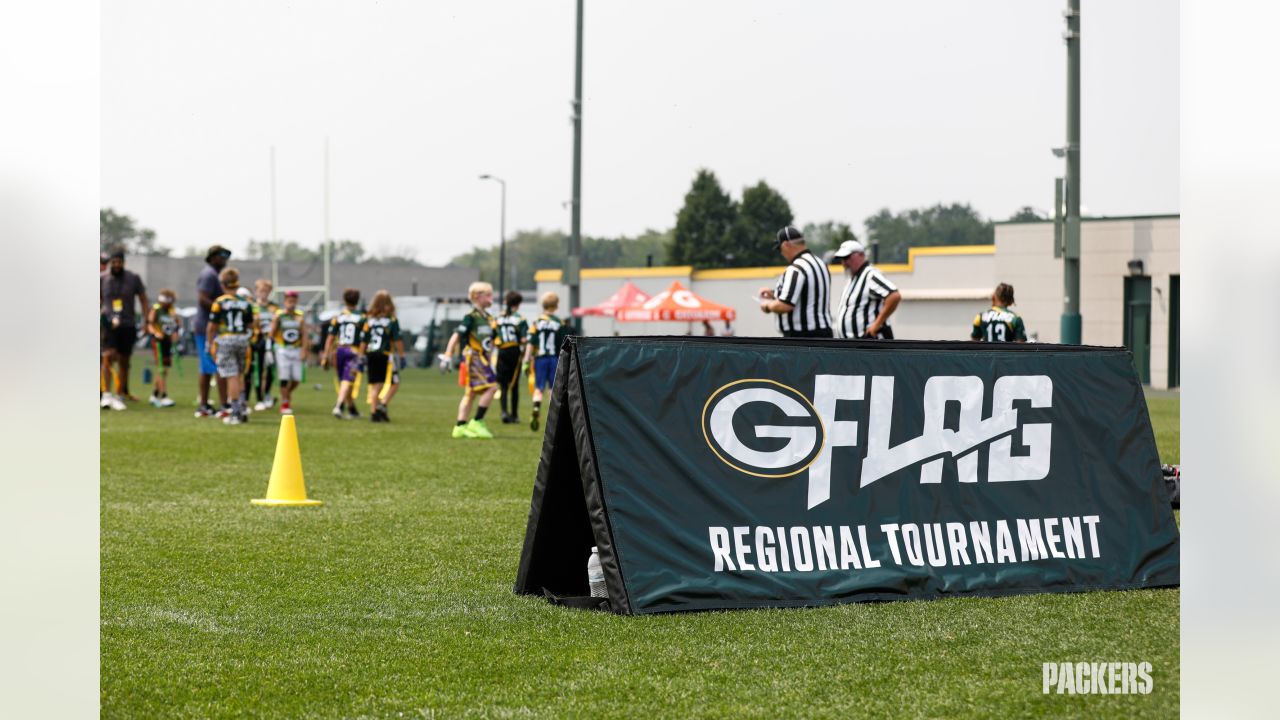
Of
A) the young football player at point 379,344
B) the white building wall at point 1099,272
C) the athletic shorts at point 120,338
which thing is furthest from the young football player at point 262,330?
the white building wall at point 1099,272

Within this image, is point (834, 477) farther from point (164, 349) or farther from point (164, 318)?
point (164, 318)

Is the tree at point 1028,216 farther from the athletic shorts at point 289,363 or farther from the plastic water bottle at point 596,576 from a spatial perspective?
the plastic water bottle at point 596,576

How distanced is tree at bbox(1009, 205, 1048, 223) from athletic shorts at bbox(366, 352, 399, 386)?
2516 centimetres

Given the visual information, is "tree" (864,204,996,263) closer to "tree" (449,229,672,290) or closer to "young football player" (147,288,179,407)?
"tree" (449,229,672,290)

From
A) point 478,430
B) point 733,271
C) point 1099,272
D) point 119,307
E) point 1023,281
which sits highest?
point 733,271

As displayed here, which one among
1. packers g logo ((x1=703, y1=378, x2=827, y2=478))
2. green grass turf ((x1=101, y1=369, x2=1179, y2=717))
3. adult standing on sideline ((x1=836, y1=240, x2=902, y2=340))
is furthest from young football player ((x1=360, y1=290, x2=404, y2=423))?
packers g logo ((x1=703, y1=378, x2=827, y2=478))

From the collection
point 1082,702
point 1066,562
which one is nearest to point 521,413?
point 1066,562

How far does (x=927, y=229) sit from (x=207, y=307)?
6453 centimetres

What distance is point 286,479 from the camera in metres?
9.34

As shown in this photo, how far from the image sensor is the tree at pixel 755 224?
282 feet

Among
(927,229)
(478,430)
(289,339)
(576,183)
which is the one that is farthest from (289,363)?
(927,229)
